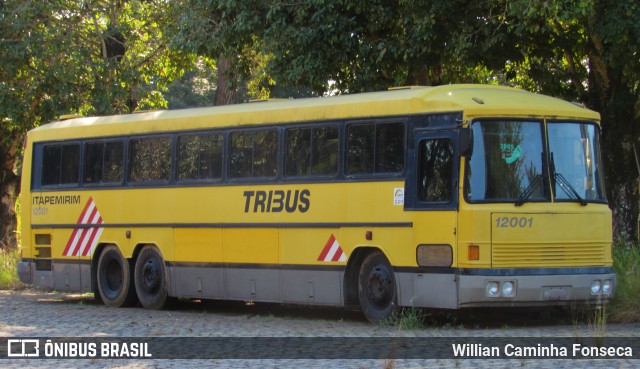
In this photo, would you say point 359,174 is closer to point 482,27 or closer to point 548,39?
point 482,27

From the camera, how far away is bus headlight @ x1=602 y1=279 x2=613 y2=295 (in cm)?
1588

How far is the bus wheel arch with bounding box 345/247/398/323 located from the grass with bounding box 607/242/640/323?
2859 millimetres

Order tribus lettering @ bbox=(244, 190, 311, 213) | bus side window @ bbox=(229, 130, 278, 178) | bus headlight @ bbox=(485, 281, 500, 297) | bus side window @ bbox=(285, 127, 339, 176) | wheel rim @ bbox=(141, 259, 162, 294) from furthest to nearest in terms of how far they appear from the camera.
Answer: wheel rim @ bbox=(141, 259, 162, 294) < bus side window @ bbox=(229, 130, 278, 178) < tribus lettering @ bbox=(244, 190, 311, 213) < bus side window @ bbox=(285, 127, 339, 176) < bus headlight @ bbox=(485, 281, 500, 297)

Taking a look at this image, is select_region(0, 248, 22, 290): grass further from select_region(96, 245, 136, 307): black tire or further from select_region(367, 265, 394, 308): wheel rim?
select_region(367, 265, 394, 308): wheel rim

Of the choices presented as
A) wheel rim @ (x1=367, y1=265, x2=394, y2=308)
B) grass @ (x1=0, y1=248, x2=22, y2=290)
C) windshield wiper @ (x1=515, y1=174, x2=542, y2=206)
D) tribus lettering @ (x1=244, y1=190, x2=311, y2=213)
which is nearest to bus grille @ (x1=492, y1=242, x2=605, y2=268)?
windshield wiper @ (x1=515, y1=174, x2=542, y2=206)

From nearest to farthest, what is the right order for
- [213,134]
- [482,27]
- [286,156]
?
[286,156], [213,134], [482,27]

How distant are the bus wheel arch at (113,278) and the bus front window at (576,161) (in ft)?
26.5

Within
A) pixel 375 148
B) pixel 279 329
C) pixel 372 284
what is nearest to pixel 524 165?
pixel 375 148

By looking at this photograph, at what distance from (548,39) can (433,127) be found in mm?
6779

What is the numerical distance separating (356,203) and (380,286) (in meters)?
1.16

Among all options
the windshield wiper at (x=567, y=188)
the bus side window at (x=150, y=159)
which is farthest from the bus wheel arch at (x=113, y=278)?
the windshield wiper at (x=567, y=188)

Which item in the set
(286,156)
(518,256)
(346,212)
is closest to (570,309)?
(518,256)

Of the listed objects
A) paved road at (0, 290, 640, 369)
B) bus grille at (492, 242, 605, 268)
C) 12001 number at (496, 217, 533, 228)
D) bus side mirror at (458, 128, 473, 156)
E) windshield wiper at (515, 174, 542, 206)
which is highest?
bus side mirror at (458, 128, 473, 156)

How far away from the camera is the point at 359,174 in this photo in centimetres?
1677
